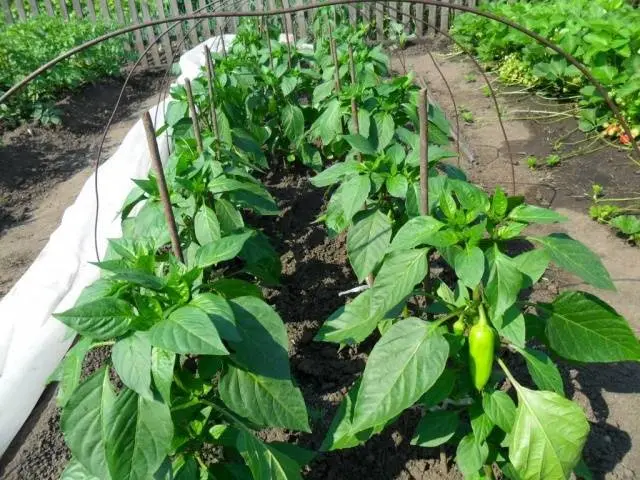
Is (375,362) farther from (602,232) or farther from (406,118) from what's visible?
(602,232)

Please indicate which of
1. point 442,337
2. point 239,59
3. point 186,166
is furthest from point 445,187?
point 239,59

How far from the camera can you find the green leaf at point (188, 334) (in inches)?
49.8

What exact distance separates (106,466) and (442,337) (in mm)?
939

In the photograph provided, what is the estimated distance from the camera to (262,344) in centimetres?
150

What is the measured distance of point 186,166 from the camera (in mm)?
2490

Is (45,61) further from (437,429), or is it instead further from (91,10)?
(437,429)

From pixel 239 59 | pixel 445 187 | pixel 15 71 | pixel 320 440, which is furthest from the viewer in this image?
pixel 15 71

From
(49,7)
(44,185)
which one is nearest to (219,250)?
(44,185)

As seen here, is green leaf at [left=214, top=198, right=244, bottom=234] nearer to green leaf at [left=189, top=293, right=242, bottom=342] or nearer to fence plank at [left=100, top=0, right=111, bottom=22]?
green leaf at [left=189, top=293, right=242, bottom=342]

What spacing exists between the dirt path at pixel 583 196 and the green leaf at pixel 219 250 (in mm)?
1537

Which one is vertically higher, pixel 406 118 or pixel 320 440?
pixel 406 118

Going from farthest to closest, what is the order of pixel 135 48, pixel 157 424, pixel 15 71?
pixel 135 48
pixel 15 71
pixel 157 424

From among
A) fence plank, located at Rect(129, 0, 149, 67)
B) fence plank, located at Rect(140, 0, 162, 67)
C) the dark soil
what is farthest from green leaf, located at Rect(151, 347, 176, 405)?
fence plank, located at Rect(129, 0, 149, 67)

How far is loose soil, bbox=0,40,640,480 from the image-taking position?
2.20 metres
